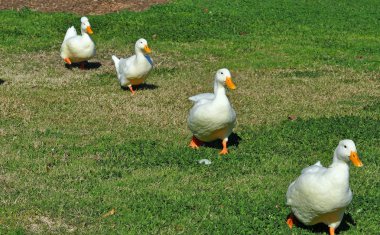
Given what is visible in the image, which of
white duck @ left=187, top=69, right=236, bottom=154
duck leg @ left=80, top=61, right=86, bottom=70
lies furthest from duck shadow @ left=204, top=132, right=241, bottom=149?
duck leg @ left=80, top=61, right=86, bottom=70

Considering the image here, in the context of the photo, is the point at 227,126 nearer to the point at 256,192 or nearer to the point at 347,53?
the point at 256,192

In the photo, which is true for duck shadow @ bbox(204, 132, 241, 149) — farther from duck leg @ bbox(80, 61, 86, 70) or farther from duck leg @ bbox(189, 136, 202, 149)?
duck leg @ bbox(80, 61, 86, 70)

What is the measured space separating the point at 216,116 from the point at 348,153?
311 cm

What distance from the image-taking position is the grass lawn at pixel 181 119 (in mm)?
8383

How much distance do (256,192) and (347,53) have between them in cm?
1003

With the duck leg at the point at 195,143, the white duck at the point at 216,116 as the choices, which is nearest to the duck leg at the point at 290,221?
the white duck at the point at 216,116

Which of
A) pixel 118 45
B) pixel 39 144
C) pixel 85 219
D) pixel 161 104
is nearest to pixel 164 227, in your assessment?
pixel 85 219

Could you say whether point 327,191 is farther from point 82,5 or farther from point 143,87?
point 82,5

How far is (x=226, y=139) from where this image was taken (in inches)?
418

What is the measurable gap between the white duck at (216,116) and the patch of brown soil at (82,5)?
12.0m

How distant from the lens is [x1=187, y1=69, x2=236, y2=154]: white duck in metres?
10.3

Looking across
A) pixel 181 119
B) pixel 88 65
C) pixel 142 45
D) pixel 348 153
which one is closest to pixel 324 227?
pixel 348 153

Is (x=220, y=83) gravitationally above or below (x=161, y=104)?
above

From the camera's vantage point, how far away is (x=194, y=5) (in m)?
22.4
